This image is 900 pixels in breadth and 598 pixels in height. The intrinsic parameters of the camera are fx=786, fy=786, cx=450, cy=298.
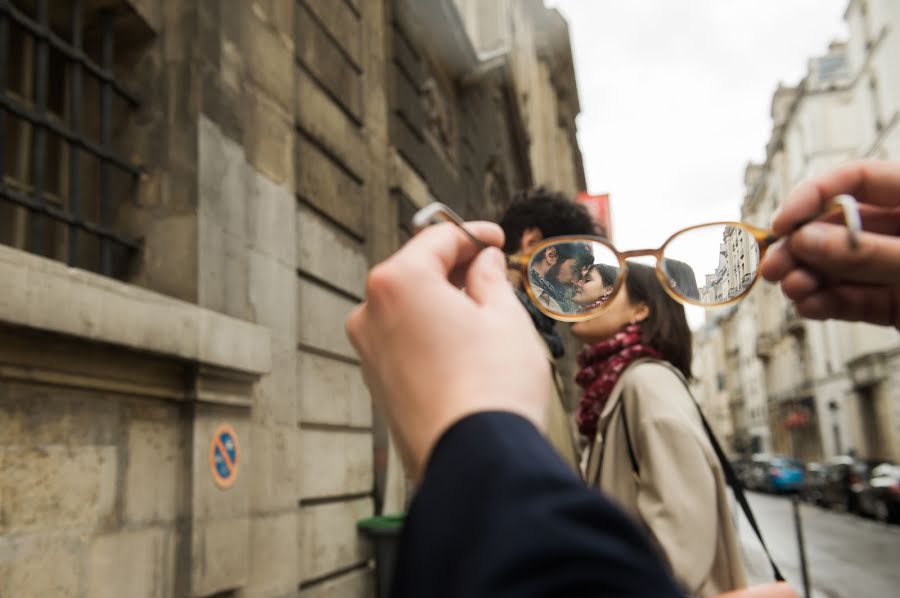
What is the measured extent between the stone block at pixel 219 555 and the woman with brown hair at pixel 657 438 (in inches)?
66.2

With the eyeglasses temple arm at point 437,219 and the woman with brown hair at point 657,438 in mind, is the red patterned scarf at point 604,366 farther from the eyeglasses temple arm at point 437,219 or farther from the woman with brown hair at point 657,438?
the eyeglasses temple arm at point 437,219

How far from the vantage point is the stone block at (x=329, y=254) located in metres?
4.93

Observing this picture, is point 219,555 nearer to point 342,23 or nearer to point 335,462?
point 335,462

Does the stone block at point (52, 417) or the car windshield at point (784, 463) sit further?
the car windshield at point (784, 463)

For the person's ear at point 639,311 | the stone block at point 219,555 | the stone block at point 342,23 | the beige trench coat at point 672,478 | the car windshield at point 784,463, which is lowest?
the car windshield at point 784,463

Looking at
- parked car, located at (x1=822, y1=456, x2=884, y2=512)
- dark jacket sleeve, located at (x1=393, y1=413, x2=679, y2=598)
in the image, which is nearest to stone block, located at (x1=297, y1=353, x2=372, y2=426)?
dark jacket sleeve, located at (x1=393, y1=413, x2=679, y2=598)

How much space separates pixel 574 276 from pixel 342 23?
5097mm

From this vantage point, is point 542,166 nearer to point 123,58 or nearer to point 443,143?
point 443,143

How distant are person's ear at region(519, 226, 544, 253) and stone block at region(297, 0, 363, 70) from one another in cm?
289

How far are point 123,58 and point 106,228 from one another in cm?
93

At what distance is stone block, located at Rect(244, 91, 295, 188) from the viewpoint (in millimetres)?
4340

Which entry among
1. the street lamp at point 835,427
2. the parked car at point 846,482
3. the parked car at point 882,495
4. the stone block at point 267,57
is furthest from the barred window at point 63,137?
the street lamp at point 835,427

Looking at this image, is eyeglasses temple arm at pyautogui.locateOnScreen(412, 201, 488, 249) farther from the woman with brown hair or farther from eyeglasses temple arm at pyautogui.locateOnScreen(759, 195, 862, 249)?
the woman with brown hair

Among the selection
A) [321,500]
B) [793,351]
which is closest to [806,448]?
[793,351]
